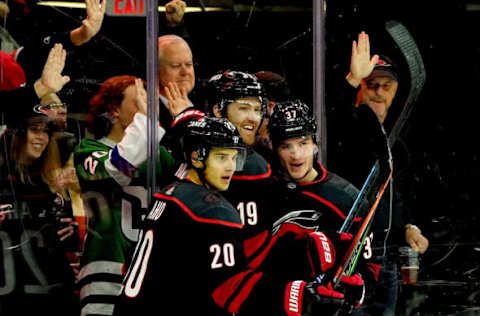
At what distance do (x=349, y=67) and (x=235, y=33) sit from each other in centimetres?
56

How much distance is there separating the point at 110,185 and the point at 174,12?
0.81m

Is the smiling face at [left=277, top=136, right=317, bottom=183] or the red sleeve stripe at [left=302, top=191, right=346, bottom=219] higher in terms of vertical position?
the smiling face at [left=277, top=136, right=317, bottom=183]

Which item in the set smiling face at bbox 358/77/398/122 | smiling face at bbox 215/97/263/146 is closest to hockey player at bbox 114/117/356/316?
smiling face at bbox 215/97/263/146

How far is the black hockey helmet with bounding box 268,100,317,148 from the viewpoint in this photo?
302 cm

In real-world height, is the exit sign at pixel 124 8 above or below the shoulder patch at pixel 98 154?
above

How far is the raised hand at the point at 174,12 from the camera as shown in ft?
9.85

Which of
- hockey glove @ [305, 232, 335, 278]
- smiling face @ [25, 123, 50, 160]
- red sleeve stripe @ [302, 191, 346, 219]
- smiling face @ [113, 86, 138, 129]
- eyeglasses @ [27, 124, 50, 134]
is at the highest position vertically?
smiling face @ [113, 86, 138, 129]

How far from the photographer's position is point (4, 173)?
2.89m

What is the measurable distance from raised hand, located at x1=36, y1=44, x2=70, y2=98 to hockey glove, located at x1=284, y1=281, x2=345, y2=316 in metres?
1.28

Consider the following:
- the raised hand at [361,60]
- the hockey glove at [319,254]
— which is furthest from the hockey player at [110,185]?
the raised hand at [361,60]

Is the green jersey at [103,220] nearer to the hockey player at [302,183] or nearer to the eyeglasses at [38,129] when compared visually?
the eyeglasses at [38,129]

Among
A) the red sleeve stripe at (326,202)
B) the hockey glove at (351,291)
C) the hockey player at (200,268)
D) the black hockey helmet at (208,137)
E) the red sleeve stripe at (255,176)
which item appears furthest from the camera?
the red sleeve stripe at (326,202)

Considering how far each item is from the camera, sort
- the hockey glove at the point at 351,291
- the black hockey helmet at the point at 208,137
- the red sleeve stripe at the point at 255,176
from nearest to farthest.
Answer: the black hockey helmet at the point at 208,137, the hockey glove at the point at 351,291, the red sleeve stripe at the point at 255,176

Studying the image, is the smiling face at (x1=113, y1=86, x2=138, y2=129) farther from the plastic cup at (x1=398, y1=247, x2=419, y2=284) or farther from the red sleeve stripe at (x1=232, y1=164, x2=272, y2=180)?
the plastic cup at (x1=398, y1=247, x2=419, y2=284)
